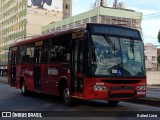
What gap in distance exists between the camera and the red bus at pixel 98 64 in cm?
1424

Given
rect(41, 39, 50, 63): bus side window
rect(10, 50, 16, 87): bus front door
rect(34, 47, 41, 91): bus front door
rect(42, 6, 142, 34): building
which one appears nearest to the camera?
rect(41, 39, 50, 63): bus side window

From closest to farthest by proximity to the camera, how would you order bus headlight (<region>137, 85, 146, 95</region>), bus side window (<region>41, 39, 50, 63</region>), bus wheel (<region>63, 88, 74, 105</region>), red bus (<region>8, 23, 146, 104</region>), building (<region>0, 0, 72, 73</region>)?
red bus (<region>8, 23, 146, 104</region>) → bus headlight (<region>137, 85, 146, 95</region>) → bus wheel (<region>63, 88, 74, 105</region>) → bus side window (<region>41, 39, 50, 63</region>) → building (<region>0, 0, 72, 73</region>)

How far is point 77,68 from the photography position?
14977 mm

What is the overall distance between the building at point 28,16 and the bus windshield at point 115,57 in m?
77.2

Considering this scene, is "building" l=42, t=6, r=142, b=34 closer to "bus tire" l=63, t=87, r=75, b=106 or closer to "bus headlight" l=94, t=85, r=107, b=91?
"bus tire" l=63, t=87, r=75, b=106

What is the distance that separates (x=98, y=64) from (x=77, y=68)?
3.48 ft

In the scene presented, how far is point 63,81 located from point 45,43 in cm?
279

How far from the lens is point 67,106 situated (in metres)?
15.9

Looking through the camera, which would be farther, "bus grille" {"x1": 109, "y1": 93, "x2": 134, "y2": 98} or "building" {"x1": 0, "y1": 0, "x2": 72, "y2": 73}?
"building" {"x1": 0, "y1": 0, "x2": 72, "y2": 73}

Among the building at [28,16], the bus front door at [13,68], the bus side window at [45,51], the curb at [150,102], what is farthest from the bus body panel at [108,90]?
the building at [28,16]

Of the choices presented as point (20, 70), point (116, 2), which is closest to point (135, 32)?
point (20, 70)

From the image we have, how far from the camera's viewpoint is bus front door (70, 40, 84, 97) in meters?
14.7

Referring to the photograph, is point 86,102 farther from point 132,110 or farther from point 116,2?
point 116,2

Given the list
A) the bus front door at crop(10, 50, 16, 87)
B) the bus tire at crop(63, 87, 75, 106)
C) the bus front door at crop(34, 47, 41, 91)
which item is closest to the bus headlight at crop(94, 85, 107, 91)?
the bus tire at crop(63, 87, 75, 106)
